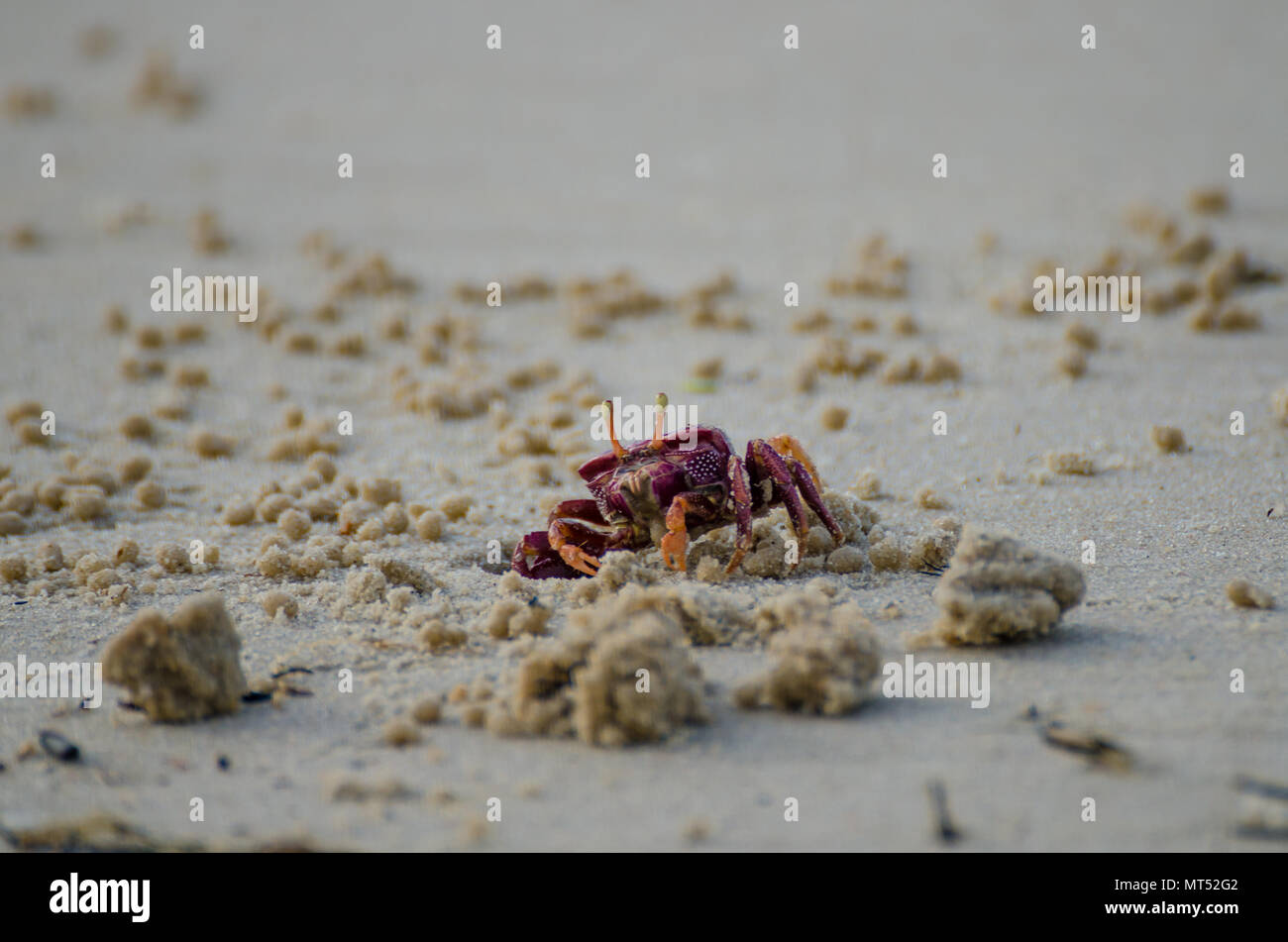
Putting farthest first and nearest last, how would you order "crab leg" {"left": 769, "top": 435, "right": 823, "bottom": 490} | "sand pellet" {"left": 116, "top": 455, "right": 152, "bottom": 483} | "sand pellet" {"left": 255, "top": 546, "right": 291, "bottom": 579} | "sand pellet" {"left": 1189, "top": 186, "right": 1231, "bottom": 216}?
"sand pellet" {"left": 1189, "top": 186, "right": 1231, "bottom": 216} → "sand pellet" {"left": 116, "top": 455, "right": 152, "bottom": 483} → "sand pellet" {"left": 255, "top": 546, "right": 291, "bottom": 579} → "crab leg" {"left": 769, "top": 435, "right": 823, "bottom": 490}

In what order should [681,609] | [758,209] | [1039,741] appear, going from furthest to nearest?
[758,209] < [681,609] < [1039,741]

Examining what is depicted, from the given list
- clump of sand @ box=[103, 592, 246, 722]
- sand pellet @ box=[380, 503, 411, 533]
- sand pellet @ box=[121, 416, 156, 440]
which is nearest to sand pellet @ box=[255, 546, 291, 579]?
sand pellet @ box=[380, 503, 411, 533]

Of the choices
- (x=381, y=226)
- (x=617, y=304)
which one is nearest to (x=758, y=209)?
(x=617, y=304)

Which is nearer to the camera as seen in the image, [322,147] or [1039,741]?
[1039,741]

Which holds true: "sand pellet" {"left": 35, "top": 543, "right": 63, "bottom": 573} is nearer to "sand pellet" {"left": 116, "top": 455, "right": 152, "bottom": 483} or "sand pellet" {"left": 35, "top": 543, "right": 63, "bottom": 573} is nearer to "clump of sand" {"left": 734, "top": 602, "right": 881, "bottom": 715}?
"sand pellet" {"left": 116, "top": 455, "right": 152, "bottom": 483}

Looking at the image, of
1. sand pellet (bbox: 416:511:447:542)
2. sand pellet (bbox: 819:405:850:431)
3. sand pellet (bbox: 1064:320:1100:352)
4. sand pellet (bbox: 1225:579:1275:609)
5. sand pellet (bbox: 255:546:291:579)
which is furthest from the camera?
sand pellet (bbox: 1064:320:1100:352)

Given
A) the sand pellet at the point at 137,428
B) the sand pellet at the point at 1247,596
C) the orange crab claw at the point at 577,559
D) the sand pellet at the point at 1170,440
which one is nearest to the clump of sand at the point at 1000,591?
the sand pellet at the point at 1247,596

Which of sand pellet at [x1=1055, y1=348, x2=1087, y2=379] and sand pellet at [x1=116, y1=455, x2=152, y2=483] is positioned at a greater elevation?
sand pellet at [x1=1055, y1=348, x2=1087, y2=379]

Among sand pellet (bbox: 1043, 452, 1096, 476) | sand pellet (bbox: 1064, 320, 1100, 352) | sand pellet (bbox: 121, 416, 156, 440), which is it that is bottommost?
sand pellet (bbox: 1043, 452, 1096, 476)

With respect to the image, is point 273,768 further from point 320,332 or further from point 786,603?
point 320,332
